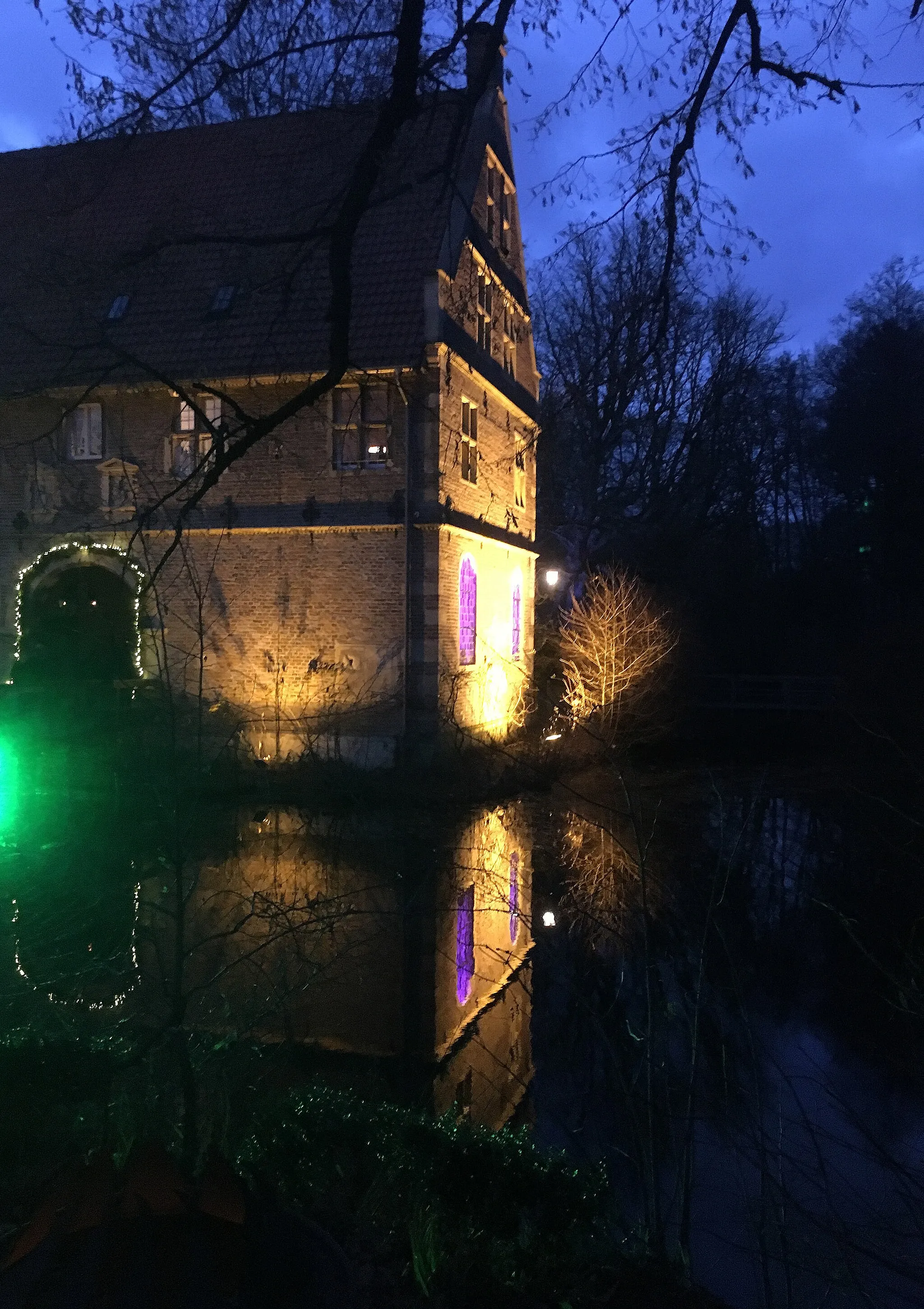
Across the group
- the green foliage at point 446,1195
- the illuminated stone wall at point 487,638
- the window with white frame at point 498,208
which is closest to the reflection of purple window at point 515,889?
the illuminated stone wall at point 487,638

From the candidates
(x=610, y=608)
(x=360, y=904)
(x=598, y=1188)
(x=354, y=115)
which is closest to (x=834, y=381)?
(x=610, y=608)

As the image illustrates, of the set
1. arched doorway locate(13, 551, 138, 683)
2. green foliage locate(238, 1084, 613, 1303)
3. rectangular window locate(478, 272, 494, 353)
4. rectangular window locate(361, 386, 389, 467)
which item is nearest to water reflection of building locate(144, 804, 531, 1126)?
green foliage locate(238, 1084, 613, 1303)

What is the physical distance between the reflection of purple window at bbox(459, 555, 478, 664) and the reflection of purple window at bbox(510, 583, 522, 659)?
3073 mm

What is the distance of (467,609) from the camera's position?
20703 mm

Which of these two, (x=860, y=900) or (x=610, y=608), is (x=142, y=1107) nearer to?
(x=860, y=900)

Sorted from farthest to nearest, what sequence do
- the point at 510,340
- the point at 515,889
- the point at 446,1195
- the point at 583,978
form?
the point at 510,340 → the point at 515,889 → the point at 583,978 → the point at 446,1195

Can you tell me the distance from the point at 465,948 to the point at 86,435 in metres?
14.3

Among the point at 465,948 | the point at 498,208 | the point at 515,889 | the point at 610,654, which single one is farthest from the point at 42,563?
the point at 465,948

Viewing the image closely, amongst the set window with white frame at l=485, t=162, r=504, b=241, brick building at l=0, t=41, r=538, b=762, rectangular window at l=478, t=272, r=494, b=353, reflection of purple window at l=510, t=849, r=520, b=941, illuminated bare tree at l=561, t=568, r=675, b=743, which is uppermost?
window with white frame at l=485, t=162, r=504, b=241

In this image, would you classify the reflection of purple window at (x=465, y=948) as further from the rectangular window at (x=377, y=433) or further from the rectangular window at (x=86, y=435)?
the rectangular window at (x=86, y=435)

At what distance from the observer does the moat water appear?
4.31 m

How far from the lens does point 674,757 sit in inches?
1091

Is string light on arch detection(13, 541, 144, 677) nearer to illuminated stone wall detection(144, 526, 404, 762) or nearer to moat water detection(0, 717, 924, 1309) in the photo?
illuminated stone wall detection(144, 526, 404, 762)

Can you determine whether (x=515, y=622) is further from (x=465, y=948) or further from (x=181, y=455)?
(x=465, y=948)
